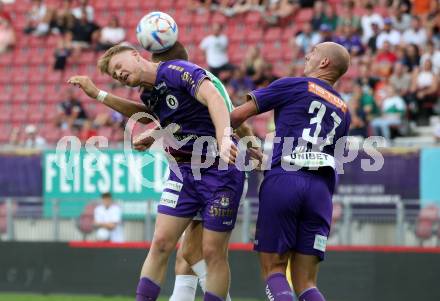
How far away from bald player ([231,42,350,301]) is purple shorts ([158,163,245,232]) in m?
0.33

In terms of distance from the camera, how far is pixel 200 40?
21.2 metres

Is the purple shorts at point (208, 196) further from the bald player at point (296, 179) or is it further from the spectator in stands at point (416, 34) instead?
the spectator in stands at point (416, 34)

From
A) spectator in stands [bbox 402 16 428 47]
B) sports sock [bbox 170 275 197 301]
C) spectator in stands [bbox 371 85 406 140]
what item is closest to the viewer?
sports sock [bbox 170 275 197 301]

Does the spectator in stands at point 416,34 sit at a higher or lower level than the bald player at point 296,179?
higher

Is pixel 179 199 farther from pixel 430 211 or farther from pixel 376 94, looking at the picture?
pixel 376 94

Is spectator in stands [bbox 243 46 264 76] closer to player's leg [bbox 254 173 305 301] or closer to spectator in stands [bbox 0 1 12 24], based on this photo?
spectator in stands [bbox 0 1 12 24]

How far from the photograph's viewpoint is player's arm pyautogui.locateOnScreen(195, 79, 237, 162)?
763 centimetres

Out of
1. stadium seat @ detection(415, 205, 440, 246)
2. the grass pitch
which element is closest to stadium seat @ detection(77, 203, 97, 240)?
the grass pitch

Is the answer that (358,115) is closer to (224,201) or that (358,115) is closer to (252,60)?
(252,60)

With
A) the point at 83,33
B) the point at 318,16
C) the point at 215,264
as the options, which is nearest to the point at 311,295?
the point at 215,264

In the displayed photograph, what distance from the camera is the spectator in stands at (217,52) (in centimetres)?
1966

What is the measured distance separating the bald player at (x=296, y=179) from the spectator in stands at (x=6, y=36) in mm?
15684

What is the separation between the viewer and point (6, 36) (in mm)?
23078

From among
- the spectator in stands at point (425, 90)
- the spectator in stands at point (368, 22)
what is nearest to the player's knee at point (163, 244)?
the spectator in stands at point (425, 90)
